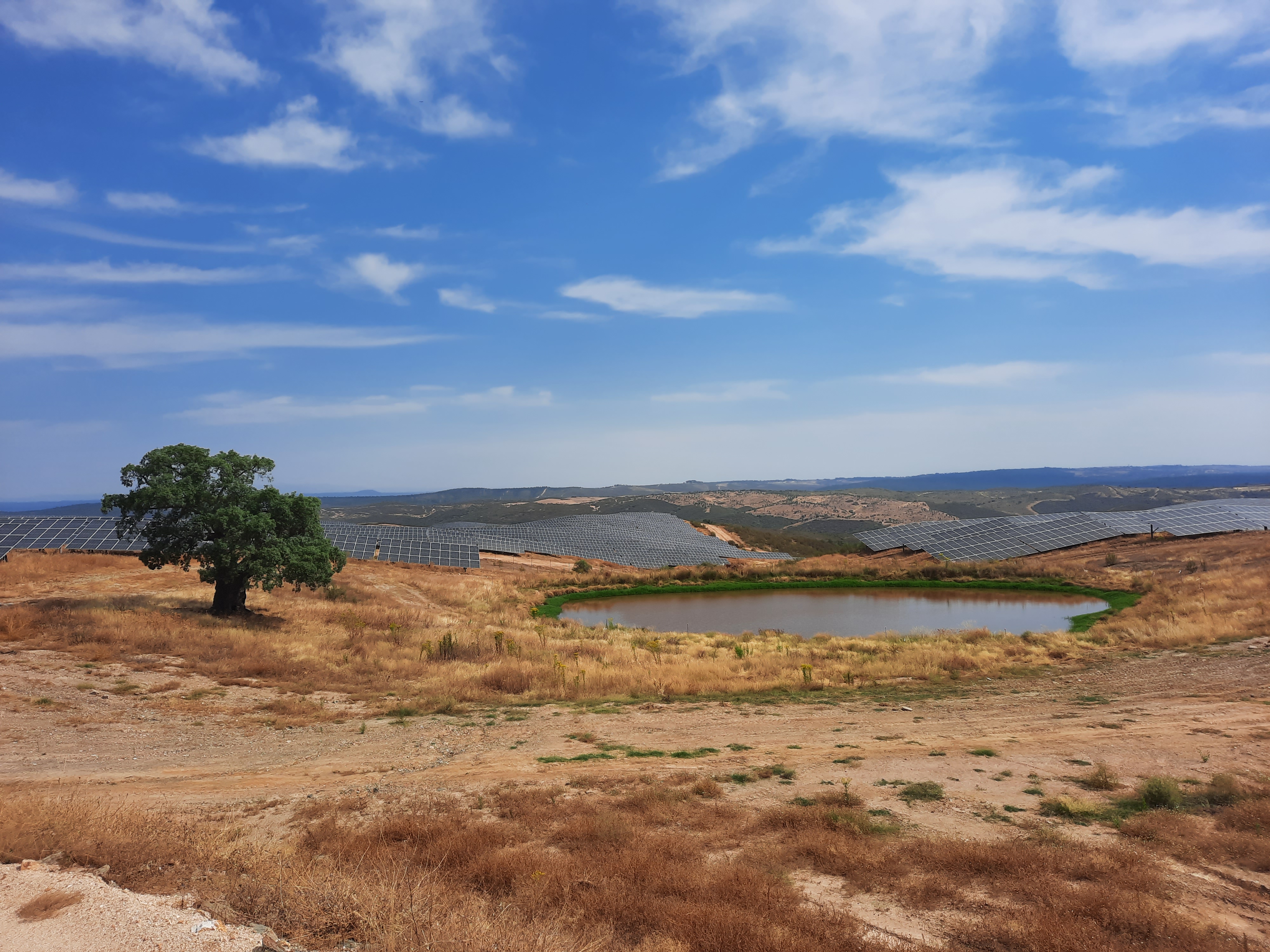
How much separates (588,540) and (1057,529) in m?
37.6

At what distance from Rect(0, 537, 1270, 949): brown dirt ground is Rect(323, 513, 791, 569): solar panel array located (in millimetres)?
31716

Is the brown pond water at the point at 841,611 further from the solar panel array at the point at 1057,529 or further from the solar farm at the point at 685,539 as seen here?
the solar panel array at the point at 1057,529

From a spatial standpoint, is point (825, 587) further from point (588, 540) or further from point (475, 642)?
point (475, 642)

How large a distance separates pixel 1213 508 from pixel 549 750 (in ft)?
208

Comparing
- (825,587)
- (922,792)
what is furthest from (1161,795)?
(825,587)

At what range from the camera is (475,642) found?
20.5 meters

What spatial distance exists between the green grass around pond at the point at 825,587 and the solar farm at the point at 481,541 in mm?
6450

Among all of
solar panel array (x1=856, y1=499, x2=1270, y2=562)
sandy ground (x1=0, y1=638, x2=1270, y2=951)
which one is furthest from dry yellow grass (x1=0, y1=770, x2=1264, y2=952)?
solar panel array (x1=856, y1=499, x2=1270, y2=562)

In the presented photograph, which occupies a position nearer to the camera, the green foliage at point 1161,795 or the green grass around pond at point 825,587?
the green foliage at point 1161,795

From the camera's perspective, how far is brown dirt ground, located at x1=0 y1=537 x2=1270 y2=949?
24.1ft

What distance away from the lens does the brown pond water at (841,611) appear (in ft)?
94.8

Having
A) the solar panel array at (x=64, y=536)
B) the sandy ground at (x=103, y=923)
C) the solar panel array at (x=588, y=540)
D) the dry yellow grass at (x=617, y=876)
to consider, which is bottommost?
the solar panel array at (x=588, y=540)

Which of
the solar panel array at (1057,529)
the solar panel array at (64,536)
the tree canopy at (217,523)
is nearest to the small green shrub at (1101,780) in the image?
the tree canopy at (217,523)

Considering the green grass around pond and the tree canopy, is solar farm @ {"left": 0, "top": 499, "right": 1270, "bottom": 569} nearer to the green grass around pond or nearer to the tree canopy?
the green grass around pond
